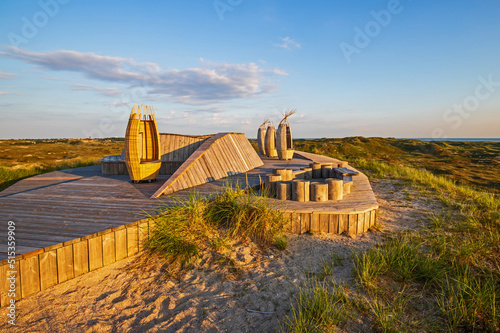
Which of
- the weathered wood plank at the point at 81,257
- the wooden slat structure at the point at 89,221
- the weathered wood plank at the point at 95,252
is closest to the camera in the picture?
the wooden slat structure at the point at 89,221

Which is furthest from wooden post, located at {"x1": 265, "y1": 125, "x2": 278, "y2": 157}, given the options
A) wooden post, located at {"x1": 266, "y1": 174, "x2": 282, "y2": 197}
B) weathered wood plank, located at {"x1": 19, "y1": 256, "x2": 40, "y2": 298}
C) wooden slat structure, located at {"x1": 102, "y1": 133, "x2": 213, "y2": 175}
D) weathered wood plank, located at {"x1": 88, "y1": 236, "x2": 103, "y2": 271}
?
weathered wood plank, located at {"x1": 19, "y1": 256, "x2": 40, "y2": 298}

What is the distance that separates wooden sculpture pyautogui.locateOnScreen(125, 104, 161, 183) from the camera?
6180mm

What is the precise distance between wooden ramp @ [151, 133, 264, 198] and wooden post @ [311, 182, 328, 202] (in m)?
2.88

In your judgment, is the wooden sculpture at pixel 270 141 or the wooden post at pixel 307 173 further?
the wooden sculpture at pixel 270 141

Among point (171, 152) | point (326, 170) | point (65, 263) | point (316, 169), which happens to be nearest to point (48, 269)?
point (65, 263)

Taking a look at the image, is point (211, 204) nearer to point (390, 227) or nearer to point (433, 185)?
point (390, 227)

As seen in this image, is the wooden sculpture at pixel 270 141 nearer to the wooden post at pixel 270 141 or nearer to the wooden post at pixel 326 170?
the wooden post at pixel 270 141

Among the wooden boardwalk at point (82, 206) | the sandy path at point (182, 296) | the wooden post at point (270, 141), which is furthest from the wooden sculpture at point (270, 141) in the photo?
the sandy path at point (182, 296)

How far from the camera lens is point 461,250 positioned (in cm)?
370

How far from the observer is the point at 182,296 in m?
3.11

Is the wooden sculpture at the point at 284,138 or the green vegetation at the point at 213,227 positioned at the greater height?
the wooden sculpture at the point at 284,138

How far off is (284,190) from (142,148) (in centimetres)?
448

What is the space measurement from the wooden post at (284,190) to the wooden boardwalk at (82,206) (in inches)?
9.3

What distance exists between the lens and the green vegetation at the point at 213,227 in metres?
3.90
